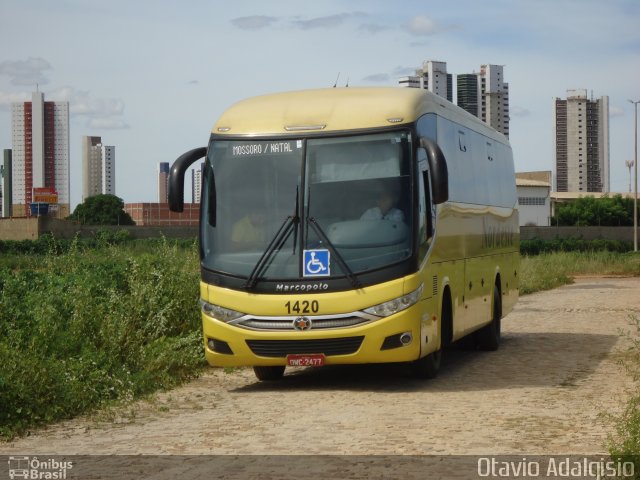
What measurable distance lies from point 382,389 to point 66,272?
8.56 m

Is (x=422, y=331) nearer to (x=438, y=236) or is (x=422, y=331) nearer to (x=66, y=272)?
(x=438, y=236)

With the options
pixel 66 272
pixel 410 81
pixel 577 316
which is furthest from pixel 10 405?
pixel 410 81

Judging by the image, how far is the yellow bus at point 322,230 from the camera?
13.6m

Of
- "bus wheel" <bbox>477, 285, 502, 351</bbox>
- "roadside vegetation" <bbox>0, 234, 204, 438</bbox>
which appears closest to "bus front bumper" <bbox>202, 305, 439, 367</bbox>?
"roadside vegetation" <bbox>0, 234, 204, 438</bbox>

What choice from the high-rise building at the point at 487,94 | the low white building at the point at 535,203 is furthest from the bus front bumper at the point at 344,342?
the low white building at the point at 535,203

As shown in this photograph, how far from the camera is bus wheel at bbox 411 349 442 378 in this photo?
48.9ft

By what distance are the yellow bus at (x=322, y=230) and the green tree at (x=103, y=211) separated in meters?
139

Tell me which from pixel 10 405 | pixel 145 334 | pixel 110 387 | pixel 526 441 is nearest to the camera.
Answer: pixel 526 441

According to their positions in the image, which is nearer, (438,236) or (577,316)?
(438,236)

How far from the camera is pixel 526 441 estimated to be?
995 cm

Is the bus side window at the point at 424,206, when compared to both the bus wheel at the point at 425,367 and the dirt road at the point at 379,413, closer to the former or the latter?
the bus wheel at the point at 425,367

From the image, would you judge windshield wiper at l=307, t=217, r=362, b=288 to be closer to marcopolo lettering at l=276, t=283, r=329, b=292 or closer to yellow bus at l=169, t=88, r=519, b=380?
yellow bus at l=169, t=88, r=519, b=380

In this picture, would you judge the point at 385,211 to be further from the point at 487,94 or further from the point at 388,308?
the point at 487,94

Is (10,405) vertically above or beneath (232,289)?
beneath
